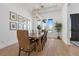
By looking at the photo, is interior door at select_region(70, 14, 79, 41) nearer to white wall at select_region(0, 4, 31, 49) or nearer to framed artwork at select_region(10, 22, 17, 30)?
white wall at select_region(0, 4, 31, 49)

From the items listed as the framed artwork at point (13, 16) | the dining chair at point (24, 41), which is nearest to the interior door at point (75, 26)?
the framed artwork at point (13, 16)

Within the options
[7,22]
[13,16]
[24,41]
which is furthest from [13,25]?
[24,41]

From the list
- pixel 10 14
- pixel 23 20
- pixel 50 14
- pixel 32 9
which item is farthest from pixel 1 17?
pixel 50 14

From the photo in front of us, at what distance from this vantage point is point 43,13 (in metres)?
5.30

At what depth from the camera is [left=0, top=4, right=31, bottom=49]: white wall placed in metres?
4.50

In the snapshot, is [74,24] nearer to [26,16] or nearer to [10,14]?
[26,16]

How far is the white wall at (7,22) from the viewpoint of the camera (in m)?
4.50

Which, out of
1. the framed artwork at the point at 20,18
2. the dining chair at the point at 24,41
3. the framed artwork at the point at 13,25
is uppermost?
the framed artwork at the point at 20,18

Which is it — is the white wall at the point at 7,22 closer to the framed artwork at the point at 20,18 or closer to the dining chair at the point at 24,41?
the framed artwork at the point at 20,18

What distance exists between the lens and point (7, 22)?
4.86 m

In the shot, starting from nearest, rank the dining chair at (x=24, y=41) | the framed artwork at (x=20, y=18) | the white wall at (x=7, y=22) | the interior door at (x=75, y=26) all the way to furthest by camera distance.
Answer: the dining chair at (x=24, y=41) → the white wall at (x=7, y=22) → the framed artwork at (x=20, y=18) → the interior door at (x=75, y=26)

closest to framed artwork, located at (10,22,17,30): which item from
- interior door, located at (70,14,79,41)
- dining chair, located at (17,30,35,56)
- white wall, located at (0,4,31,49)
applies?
white wall, located at (0,4,31,49)

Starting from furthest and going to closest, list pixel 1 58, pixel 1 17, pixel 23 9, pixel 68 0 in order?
pixel 23 9 < pixel 1 17 < pixel 68 0 < pixel 1 58

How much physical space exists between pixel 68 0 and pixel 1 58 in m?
2.43
